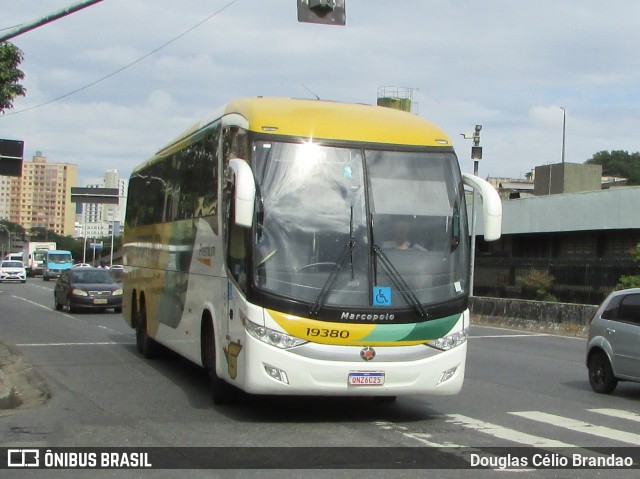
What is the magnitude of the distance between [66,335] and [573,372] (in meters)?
11.9

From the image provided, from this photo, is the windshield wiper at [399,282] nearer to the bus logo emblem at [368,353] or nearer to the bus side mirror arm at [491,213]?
the bus logo emblem at [368,353]

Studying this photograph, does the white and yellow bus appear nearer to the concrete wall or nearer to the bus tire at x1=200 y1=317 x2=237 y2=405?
the bus tire at x1=200 y1=317 x2=237 y2=405

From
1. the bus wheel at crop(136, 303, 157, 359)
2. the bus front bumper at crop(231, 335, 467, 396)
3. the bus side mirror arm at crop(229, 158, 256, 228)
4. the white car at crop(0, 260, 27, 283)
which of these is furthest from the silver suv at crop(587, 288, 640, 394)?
the white car at crop(0, 260, 27, 283)

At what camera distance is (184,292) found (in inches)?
525

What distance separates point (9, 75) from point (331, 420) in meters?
11.6

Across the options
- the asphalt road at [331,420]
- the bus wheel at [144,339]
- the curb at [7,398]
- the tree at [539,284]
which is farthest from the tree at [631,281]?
the curb at [7,398]

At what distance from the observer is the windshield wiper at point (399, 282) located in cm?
998

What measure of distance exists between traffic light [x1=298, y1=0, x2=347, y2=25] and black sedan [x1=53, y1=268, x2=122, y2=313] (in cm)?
1984

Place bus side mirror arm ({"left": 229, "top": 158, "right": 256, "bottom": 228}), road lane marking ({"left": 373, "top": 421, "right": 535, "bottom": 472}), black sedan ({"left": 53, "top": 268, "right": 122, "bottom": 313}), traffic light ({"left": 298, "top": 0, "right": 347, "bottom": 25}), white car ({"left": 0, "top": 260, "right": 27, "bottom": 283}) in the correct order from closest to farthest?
road lane marking ({"left": 373, "top": 421, "right": 535, "bottom": 472}) < bus side mirror arm ({"left": 229, "top": 158, "right": 256, "bottom": 228}) < traffic light ({"left": 298, "top": 0, "right": 347, "bottom": 25}) < black sedan ({"left": 53, "top": 268, "right": 122, "bottom": 313}) < white car ({"left": 0, "top": 260, "right": 27, "bottom": 283})

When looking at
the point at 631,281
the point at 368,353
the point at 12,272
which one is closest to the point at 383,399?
the point at 368,353

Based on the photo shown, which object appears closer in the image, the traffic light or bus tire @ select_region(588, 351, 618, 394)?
the traffic light

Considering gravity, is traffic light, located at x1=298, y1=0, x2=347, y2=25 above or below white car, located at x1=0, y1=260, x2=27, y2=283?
above

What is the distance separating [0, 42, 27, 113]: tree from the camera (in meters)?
18.6

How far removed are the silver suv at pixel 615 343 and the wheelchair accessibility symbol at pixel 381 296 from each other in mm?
4833
